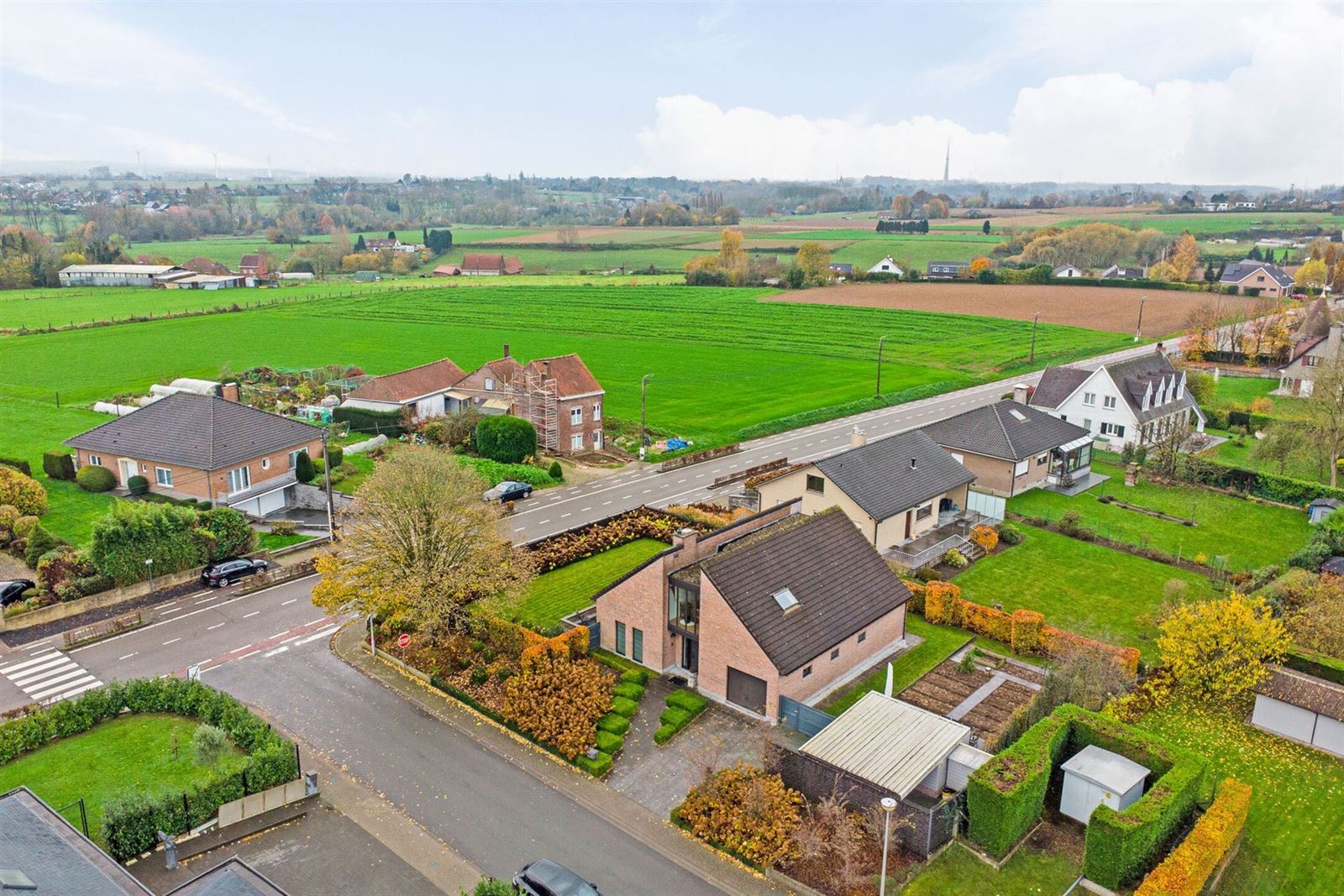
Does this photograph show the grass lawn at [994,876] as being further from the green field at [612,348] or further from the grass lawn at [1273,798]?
the green field at [612,348]

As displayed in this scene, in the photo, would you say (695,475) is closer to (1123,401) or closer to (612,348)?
(1123,401)

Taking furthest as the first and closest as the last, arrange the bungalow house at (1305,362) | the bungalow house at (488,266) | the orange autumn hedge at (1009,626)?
the bungalow house at (488,266), the bungalow house at (1305,362), the orange autumn hedge at (1009,626)

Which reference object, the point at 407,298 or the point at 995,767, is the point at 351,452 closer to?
→ the point at 995,767

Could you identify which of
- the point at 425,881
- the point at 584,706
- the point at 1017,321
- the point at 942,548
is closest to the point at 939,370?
the point at 1017,321

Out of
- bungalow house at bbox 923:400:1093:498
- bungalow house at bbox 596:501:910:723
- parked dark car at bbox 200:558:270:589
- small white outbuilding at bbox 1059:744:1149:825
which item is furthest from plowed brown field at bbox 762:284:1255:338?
parked dark car at bbox 200:558:270:589

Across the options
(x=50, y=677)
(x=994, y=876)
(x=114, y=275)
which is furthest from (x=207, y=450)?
(x=114, y=275)

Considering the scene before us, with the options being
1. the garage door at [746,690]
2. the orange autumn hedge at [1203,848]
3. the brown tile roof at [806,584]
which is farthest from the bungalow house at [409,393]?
the orange autumn hedge at [1203,848]

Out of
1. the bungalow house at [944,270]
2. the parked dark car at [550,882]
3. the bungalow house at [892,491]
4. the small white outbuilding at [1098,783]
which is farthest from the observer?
the bungalow house at [944,270]
